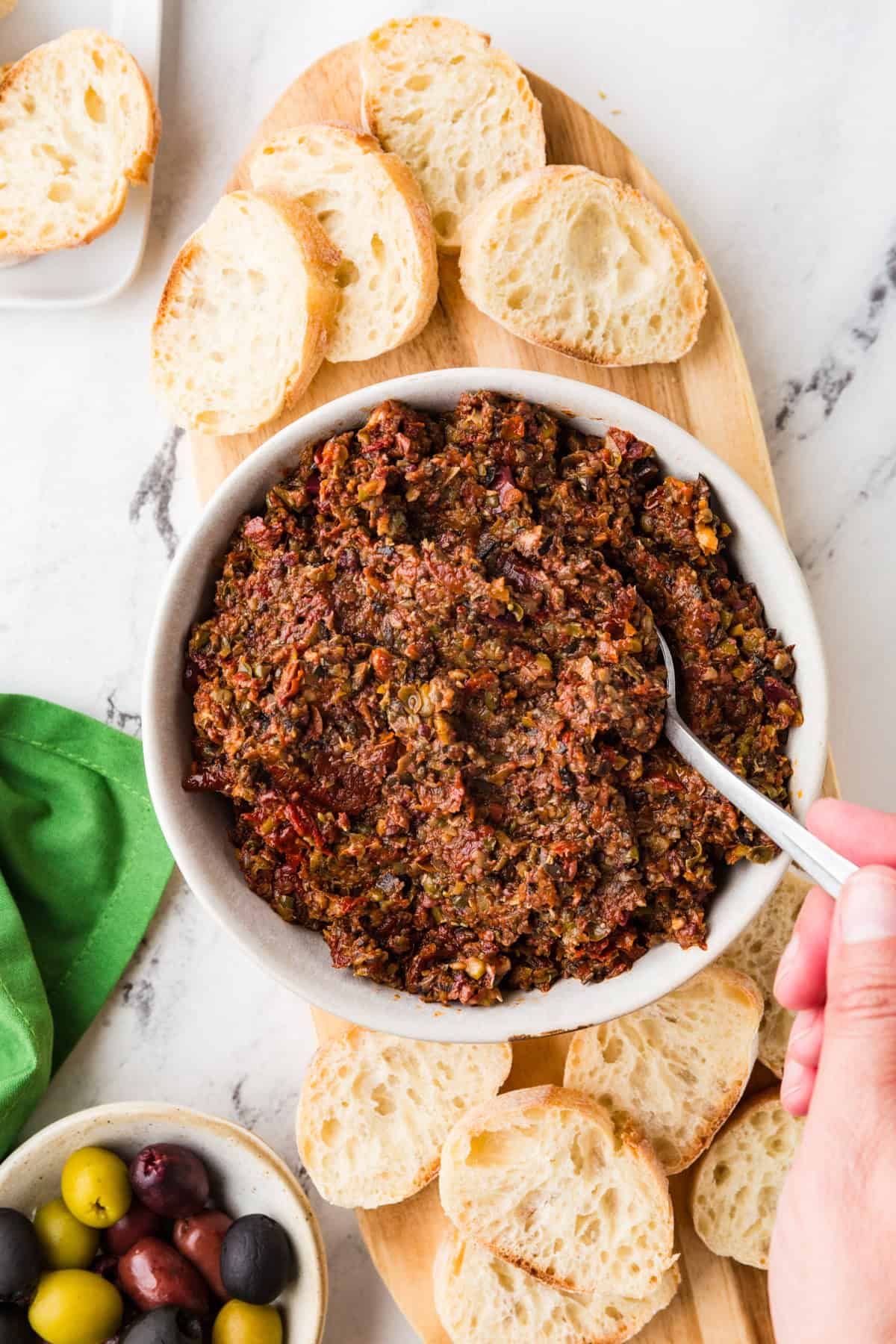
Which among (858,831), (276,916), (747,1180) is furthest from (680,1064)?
(276,916)

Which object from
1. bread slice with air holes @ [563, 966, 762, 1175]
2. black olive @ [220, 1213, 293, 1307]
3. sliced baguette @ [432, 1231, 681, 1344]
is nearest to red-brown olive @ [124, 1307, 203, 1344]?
black olive @ [220, 1213, 293, 1307]

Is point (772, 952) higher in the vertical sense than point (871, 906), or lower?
lower

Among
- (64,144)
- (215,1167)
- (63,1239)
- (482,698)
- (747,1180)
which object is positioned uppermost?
(64,144)

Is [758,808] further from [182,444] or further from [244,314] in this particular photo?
[182,444]

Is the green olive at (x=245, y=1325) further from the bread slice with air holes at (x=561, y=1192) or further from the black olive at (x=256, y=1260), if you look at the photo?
the bread slice with air holes at (x=561, y=1192)

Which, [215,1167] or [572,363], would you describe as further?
[215,1167]

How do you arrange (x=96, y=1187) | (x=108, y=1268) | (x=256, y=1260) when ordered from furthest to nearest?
(x=108, y=1268)
(x=96, y=1187)
(x=256, y=1260)

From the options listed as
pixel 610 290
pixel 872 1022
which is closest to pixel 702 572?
pixel 610 290
